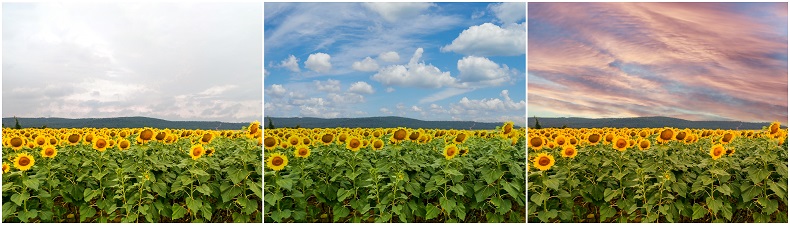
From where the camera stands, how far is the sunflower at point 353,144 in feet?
18.6

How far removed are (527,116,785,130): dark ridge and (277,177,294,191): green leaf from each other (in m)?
2.21

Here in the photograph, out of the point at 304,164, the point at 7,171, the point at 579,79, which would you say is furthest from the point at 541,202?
the point at 7,171

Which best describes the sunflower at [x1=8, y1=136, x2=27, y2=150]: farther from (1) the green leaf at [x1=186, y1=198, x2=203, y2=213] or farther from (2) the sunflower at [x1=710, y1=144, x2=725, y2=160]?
(2) the sunflower at [x1=710, y1=144, x2=725, y2=160]

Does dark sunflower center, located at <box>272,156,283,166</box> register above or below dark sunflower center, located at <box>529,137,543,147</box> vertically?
below

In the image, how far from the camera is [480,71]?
5.61m

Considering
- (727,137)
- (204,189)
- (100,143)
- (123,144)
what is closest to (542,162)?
(727,137)

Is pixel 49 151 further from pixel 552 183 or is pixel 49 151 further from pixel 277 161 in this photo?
pixel 552 183

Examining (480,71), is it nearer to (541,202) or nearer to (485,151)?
(485,151)

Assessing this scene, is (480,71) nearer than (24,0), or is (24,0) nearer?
(480,71)

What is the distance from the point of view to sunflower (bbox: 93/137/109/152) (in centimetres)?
590

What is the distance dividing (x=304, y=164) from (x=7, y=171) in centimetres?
279

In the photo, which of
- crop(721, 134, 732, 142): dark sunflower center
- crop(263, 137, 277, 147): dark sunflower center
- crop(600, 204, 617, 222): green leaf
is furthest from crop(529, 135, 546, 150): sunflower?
crop(263, 137, 277, 147): dark sunflower center

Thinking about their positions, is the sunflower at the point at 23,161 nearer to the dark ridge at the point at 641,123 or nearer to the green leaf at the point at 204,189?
the green leaf at the point at 204,189

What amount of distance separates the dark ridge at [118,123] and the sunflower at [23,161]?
0.28 meters
